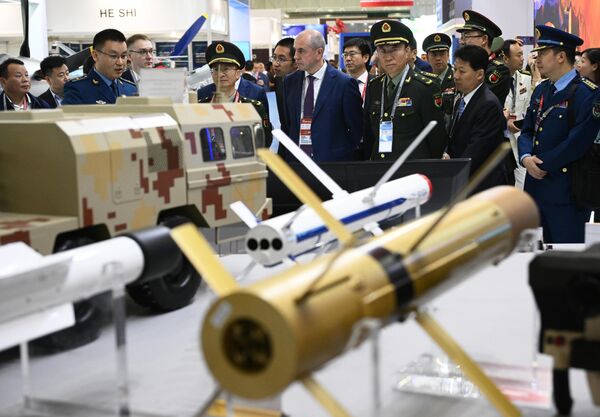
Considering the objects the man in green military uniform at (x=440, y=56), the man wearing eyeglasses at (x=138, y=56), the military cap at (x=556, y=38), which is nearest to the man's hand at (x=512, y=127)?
the man in green military uniform at (x=440, y=56)

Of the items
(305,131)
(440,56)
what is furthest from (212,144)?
(440,56)

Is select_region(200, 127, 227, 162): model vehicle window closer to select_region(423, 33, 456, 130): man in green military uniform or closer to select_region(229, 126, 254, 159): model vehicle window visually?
select_region(229, 126, 254, 159): model vehicle window

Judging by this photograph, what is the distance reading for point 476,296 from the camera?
411 cm

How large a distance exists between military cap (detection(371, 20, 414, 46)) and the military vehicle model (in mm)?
1543

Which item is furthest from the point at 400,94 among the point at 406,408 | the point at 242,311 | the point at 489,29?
the point at 242,311

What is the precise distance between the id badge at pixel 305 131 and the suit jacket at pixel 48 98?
257cm

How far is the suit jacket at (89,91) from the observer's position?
574cm

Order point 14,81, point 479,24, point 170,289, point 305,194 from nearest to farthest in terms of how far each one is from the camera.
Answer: point 305,194
point 170,289
point 14,81
point 479,24

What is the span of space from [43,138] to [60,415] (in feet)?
4.23

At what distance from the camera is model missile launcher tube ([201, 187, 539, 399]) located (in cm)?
187

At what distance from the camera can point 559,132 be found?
5.44 meters

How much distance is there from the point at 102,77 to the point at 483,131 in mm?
2539

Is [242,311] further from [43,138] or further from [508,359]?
[43,138]

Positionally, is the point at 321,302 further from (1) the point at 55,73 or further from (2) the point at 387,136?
(1) the point at 55,73
